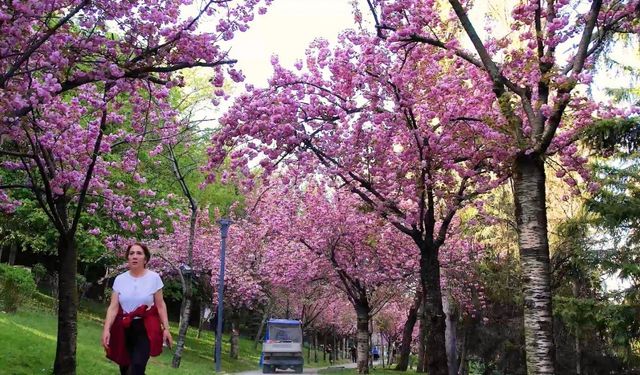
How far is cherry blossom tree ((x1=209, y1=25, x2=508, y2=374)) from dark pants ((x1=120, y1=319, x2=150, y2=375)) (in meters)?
6.50

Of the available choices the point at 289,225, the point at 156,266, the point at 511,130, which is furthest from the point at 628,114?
the point at 156,266

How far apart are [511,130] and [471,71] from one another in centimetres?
437

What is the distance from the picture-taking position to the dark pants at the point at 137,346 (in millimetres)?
5625

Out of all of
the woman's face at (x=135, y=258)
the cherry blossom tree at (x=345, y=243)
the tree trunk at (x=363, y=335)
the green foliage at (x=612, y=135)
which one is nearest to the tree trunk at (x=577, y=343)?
the cherry blossom tree at (x=345, y=243)

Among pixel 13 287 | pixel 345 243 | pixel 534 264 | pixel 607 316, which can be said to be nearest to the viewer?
pixel 534 264

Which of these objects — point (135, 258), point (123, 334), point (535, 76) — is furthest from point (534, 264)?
point (123, 334)

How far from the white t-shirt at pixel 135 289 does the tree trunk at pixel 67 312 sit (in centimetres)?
494

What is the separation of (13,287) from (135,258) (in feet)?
52.8

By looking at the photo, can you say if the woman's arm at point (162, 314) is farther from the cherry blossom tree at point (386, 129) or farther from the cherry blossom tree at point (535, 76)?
the cherry blossom tree at point (386, 129)

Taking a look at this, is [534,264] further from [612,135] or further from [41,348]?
[41,348]

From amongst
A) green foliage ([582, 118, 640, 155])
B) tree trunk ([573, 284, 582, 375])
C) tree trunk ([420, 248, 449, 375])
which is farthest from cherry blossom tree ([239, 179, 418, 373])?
green foliage ([582, 118, 640, 155])

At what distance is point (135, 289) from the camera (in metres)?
5.82

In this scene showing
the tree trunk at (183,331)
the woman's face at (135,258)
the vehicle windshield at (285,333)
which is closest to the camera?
the woman's face at (135,258)

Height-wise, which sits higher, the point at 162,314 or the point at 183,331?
the point at 162,314
